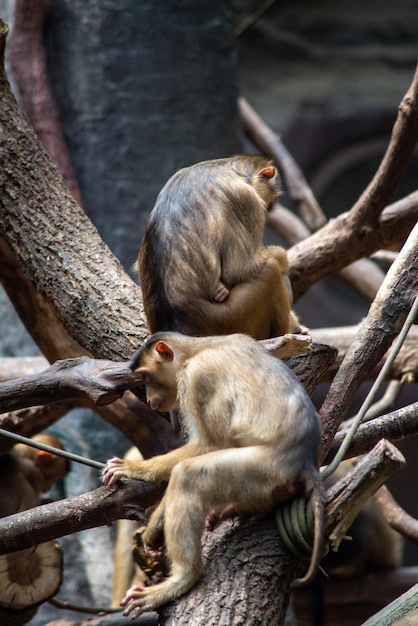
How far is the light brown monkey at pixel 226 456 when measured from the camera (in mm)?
3010

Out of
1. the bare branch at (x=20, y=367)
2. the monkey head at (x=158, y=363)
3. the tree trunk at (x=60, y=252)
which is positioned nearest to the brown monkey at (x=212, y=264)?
the tree trunk at (x=60, y=252)

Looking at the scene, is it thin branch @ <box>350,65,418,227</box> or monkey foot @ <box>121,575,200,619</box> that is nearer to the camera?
monkey foot @ <box>121,575,200,619</box>

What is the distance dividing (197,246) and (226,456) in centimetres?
141

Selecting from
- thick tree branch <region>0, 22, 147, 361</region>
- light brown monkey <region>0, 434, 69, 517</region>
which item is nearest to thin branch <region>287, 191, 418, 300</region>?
thick tree branch <region>0, 22, 147, 361</region>

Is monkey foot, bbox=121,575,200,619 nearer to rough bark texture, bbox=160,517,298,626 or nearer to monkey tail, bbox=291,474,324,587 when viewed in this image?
rough bark texture, bbox=160,517,298,626

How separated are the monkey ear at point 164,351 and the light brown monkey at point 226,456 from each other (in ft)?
0.32

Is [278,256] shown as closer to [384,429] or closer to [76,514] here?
[384,429]

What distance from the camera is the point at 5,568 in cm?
493

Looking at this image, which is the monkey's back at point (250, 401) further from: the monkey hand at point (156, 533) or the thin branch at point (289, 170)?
the thin branch at point (289, 170)

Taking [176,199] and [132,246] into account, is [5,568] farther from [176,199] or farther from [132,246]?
[132,246]

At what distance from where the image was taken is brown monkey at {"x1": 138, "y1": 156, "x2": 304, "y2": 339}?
4.12 metres

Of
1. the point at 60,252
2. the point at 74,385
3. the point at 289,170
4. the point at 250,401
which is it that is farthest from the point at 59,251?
the point at 289,170

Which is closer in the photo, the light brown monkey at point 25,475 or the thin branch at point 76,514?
the thin branch at point 76,514

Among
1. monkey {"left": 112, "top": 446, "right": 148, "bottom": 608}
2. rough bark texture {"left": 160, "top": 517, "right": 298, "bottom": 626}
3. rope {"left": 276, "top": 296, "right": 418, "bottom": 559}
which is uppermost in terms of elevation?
rope {"left": 276, "top": 296, "right": 418, "bottom": 559}
